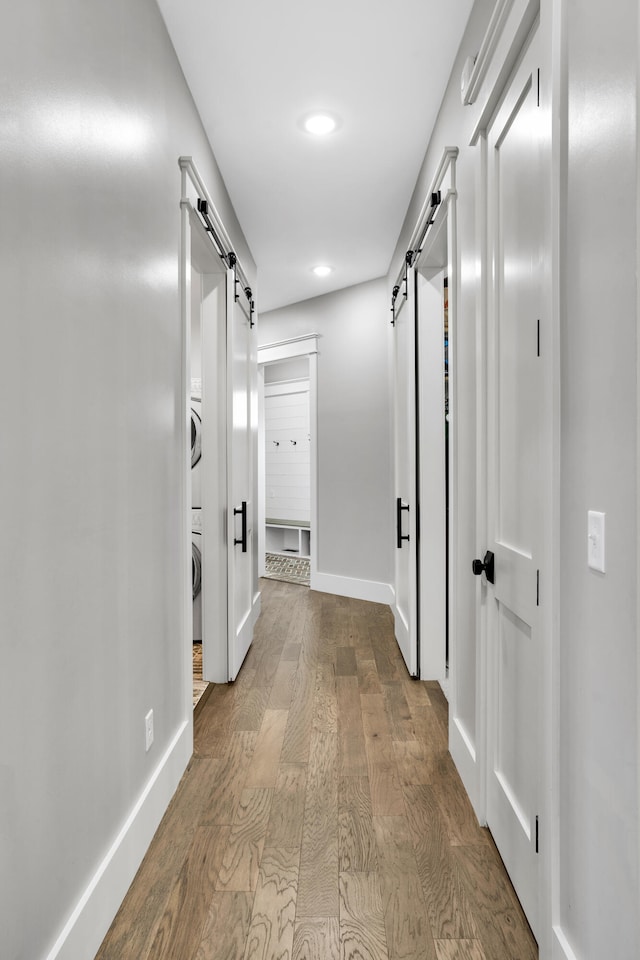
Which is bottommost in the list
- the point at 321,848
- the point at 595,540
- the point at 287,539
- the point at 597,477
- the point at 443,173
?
the point at 321,848

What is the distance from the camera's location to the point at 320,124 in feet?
8.94

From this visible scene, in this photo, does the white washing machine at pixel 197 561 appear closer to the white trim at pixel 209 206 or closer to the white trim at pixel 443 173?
the white trim at pixel 209 206

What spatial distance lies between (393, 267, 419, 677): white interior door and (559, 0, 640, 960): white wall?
205cm

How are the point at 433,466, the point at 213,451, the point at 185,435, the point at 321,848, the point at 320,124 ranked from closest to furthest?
the point at 321,848 < the point at 185,435 < the point at 320,124 < the point at 213,451 < the point at 433,466

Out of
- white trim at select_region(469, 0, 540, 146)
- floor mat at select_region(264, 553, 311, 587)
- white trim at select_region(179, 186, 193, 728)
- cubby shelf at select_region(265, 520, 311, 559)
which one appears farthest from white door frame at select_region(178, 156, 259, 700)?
cubby shelf at select_region(265, 520, 311, 559)

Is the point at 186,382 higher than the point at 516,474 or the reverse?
higher

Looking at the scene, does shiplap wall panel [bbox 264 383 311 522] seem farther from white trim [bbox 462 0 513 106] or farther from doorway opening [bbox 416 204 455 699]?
white trim [bbox 462 0 513 106]

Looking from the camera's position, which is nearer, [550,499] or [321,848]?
[550,499]

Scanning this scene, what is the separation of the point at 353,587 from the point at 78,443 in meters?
4.07

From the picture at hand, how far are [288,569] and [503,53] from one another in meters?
5.36

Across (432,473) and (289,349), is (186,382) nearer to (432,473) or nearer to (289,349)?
(432,473)

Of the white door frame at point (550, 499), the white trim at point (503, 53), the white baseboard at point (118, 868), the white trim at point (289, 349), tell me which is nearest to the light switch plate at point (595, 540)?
the white door frame at point (550, 499)

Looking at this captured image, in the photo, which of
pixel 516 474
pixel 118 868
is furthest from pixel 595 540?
pixel 118 868

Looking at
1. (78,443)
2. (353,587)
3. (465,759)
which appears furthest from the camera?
(353,587)
